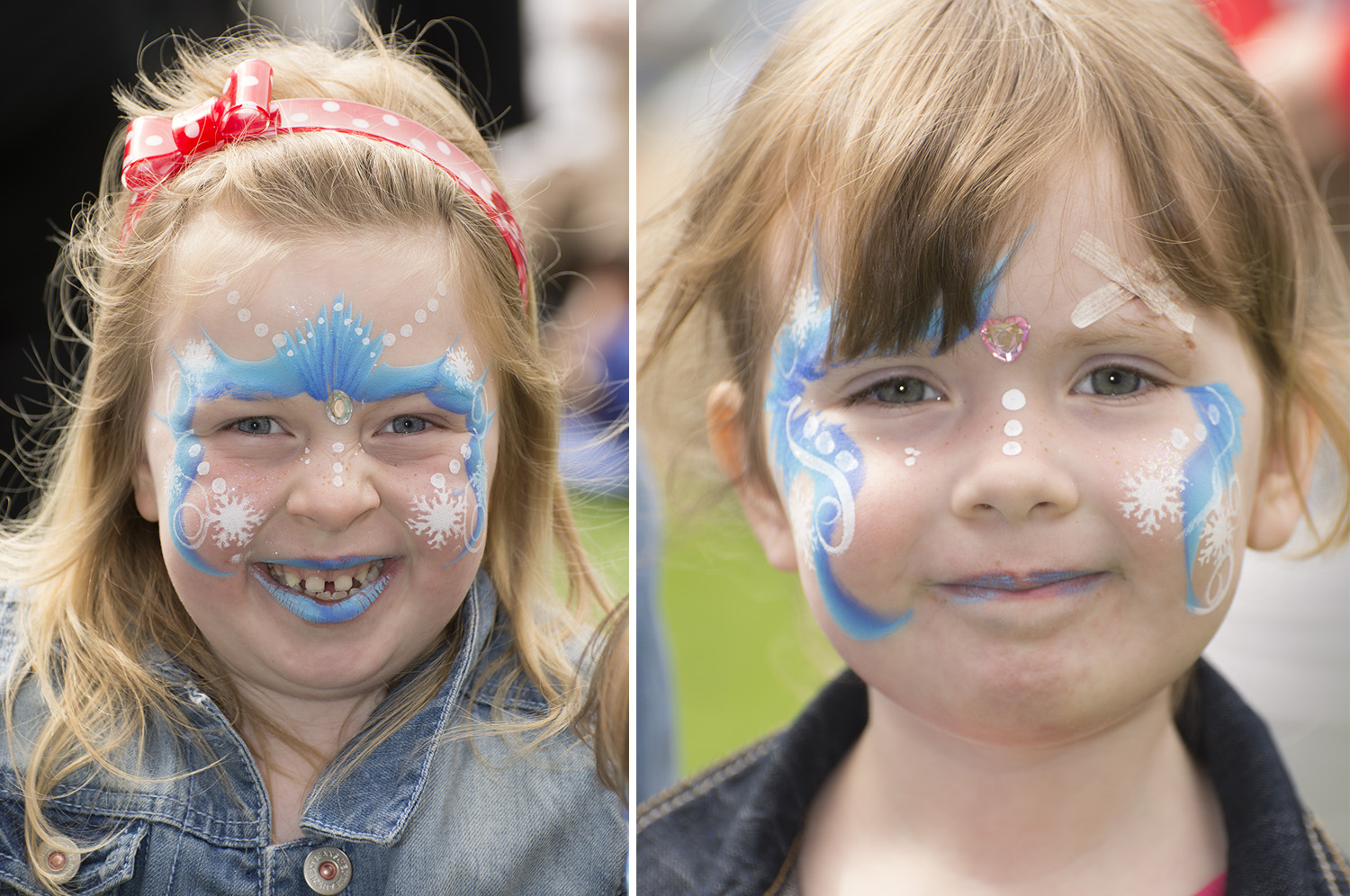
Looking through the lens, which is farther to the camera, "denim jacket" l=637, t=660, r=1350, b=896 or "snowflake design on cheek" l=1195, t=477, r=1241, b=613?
"denim jacket" l=637, t=660, r=1350, b=896

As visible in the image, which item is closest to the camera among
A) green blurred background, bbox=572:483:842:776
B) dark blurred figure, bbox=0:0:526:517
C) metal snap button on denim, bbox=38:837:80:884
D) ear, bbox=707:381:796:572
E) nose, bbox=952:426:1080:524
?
nose, bbox=952:426:1080:524

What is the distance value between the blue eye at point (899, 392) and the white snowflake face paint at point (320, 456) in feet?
1.37

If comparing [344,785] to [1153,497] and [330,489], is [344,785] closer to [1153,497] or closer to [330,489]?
[330,489]

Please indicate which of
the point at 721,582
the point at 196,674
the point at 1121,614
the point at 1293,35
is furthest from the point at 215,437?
the point at 1293,35

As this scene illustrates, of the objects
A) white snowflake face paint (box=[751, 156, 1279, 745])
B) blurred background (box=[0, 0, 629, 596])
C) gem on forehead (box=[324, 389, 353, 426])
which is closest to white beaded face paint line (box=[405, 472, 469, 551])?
gem on forehead (box=[324, 389, 353, 426])

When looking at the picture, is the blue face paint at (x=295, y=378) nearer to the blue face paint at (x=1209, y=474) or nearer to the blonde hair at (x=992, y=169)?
the blonde hair at (x=992, y=169)

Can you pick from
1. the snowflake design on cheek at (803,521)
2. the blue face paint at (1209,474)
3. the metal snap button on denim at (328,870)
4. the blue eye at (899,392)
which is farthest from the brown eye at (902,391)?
the metal snap button on denim at (328,870)

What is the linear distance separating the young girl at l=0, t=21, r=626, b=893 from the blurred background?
138 mm

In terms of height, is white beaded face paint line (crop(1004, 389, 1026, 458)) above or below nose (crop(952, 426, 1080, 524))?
above

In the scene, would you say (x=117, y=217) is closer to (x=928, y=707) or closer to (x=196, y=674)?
(x=196, y=674)

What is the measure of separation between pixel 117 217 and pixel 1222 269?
1203 millimetres

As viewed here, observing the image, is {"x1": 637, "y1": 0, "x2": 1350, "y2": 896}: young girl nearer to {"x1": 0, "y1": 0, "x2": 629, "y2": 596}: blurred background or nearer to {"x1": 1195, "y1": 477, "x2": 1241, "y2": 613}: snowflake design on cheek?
{"x1": 1195, "y1": 477, "x2": 1241, "y2": 613}: snowflake design on cheek

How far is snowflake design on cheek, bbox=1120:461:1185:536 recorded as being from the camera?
1.10 meters

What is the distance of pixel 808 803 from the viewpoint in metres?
1.44
